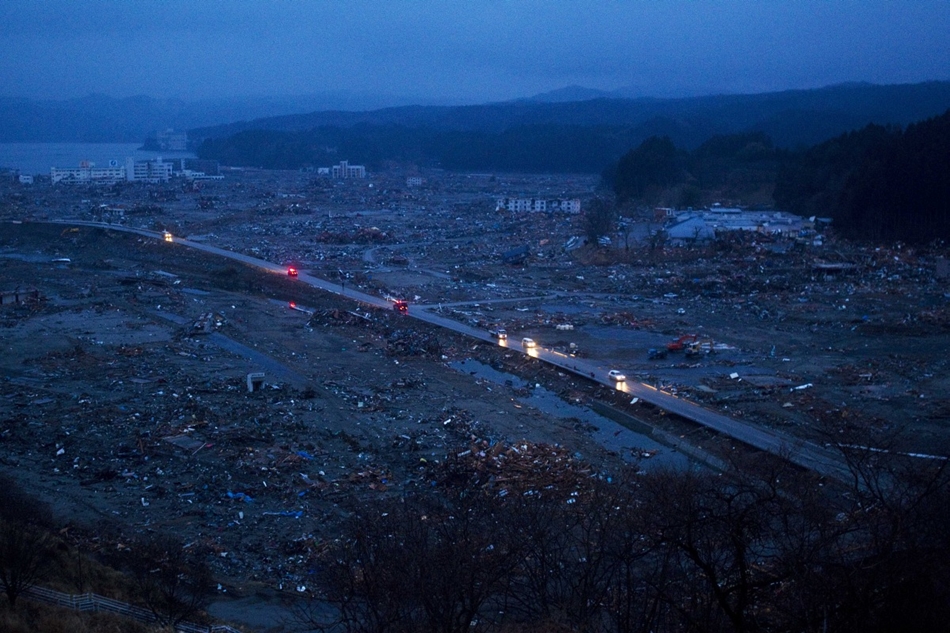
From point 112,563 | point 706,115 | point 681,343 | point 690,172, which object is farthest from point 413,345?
point 706,115

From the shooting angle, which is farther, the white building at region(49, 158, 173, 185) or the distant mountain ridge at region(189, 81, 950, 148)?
the distant mountain ridge at region(189, 81, 950, 148)

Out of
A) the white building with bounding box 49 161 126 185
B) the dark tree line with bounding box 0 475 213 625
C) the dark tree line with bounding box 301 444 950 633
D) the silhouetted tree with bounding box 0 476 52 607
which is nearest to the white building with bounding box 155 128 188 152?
the white building with bounding box 49 161 126 185

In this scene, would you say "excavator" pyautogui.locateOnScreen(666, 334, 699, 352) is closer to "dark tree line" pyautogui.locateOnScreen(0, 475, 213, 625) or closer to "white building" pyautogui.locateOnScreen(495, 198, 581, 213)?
"dark tree line" pyautogui.locateOnScreen(0, 475, 213, 625)

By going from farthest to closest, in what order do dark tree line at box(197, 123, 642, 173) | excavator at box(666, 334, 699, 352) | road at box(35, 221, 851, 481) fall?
dark tree line at box(197, 123, 642, 173), excavator at box(666, 334, 699, 352), road at box(35, 221, 851, 481)

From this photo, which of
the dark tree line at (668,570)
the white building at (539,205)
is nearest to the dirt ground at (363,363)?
the dark tree line at (668,570)

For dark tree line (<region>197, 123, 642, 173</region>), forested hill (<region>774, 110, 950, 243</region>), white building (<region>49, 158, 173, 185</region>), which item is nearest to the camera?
forested hill (<region>774, 110, 950, 243</region>)

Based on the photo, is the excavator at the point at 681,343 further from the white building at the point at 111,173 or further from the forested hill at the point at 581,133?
the white building at the point at 111,173

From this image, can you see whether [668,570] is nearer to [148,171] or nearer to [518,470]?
[518,470]
